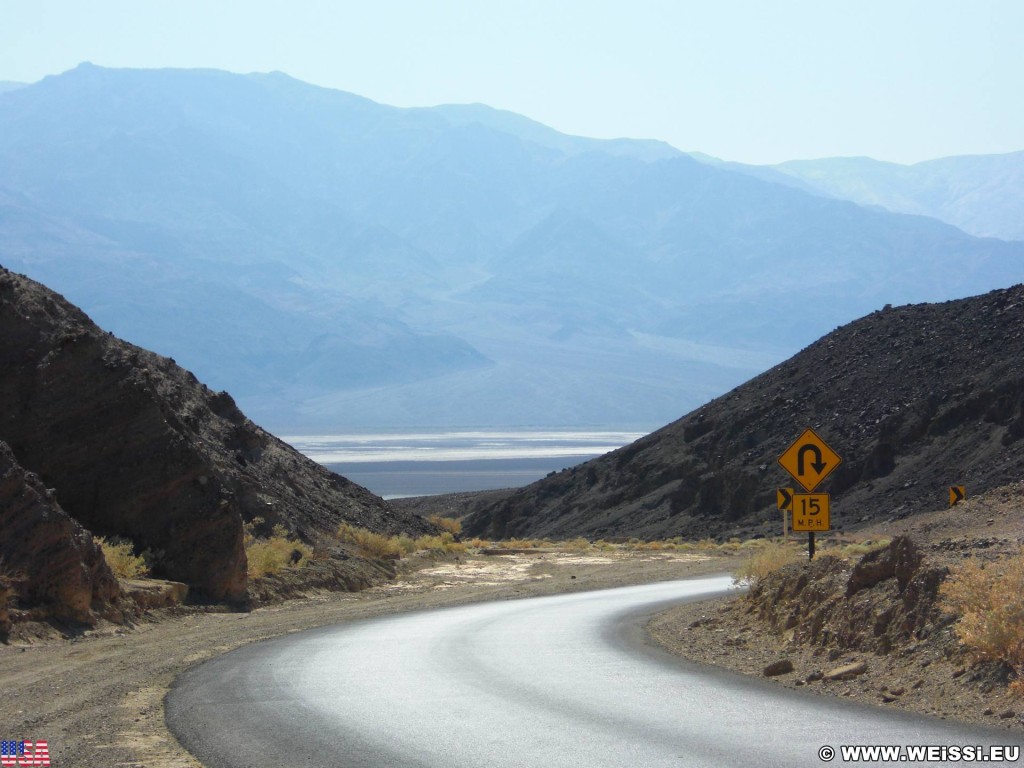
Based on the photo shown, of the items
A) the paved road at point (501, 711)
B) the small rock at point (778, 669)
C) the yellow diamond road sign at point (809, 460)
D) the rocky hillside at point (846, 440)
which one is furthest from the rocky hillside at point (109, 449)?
the rocky hillside at point (846, 440)

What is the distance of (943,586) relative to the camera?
42.4 feet

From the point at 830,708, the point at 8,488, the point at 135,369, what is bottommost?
the point at 830,708

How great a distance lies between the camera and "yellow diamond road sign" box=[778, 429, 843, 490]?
822 inches

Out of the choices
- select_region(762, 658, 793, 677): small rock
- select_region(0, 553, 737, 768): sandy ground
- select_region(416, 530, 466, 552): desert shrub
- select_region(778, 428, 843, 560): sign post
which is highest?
select_region(778, 428, 843, 560): sign post

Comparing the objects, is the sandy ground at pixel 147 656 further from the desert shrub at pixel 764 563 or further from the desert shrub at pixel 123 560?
the desert shrub at pixel 764 563

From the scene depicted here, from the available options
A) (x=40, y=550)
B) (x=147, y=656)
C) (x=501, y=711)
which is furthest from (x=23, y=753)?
(x=40, y=550)

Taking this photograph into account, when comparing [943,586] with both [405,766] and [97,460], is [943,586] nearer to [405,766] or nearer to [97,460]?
[405,766]

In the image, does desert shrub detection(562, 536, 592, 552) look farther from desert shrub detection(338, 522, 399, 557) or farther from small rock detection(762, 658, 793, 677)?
small rock detection(762, 658, 793, 677)

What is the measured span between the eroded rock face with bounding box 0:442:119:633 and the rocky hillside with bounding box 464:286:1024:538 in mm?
38354

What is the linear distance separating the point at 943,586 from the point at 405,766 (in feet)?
19.6

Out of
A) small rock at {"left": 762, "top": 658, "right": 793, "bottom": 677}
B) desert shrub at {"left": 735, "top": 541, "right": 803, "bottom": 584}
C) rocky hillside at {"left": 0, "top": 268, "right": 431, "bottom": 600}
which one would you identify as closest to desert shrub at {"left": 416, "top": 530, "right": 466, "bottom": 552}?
rocky hillside at {"left": 0, "top": 268, "right": 431, "bottom": 600}

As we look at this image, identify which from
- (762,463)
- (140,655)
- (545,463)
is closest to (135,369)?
(140,655)

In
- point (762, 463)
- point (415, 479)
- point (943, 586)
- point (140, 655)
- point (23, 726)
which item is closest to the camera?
point (23, 726)

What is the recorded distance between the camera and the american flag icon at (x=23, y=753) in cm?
962
